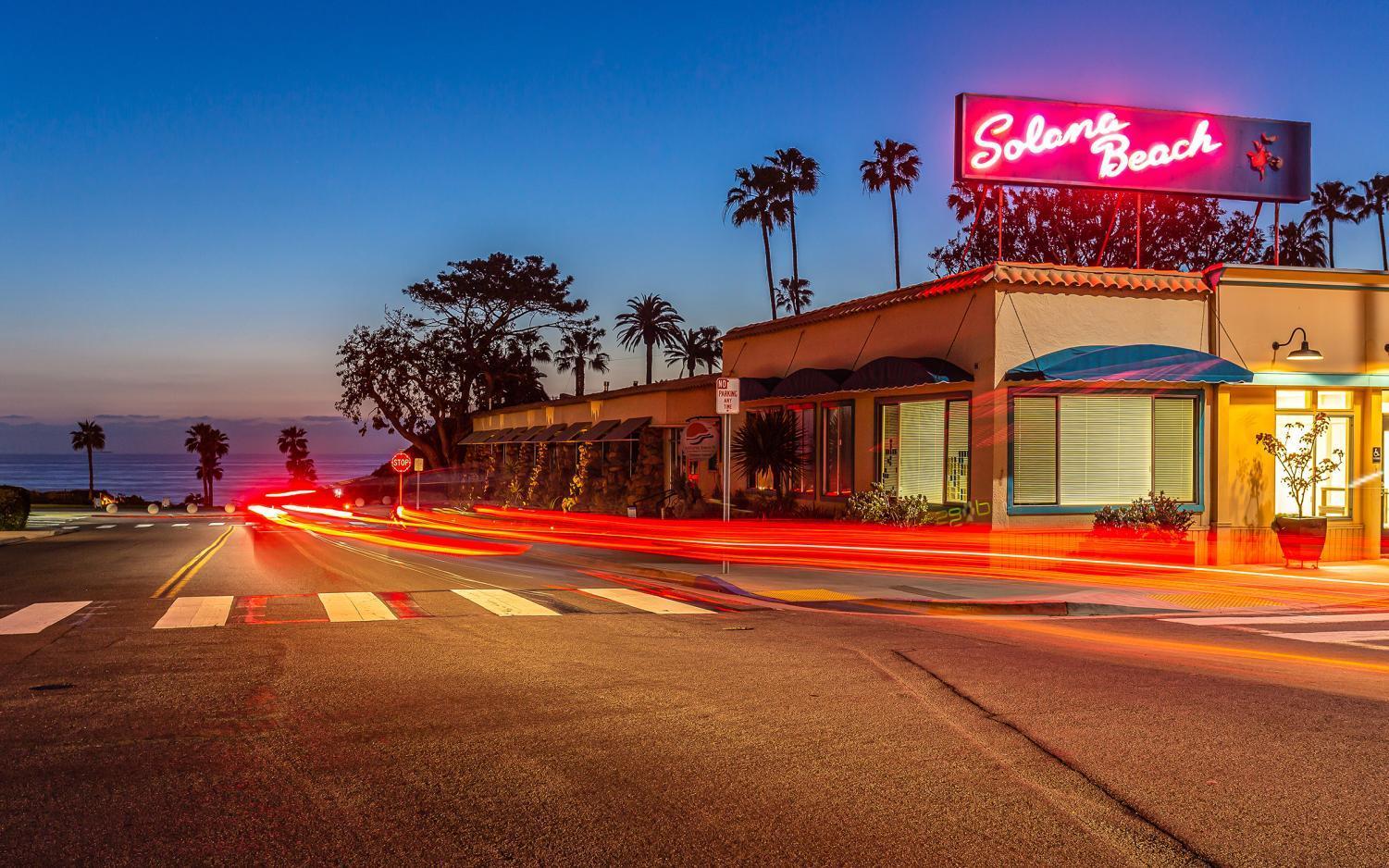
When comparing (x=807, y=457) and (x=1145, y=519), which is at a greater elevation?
(x=807, y=457)

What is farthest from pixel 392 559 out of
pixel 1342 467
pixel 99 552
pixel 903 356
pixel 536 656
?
pixel 1342 467

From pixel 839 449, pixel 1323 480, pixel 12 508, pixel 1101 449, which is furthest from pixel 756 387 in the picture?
pixel 12 508

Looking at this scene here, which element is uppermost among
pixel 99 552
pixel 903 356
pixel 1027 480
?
pixel 903 356

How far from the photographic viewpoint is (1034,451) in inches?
776

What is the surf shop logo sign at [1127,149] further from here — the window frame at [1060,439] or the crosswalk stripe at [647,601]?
the crosswalk stripe at [647,601]

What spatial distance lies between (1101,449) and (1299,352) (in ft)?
12.3

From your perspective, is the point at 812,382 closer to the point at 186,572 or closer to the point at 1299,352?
the point at 1299,352

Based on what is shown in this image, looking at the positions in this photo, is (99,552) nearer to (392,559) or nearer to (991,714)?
(392,559)

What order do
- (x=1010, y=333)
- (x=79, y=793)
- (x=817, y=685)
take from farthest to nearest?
(x=1010, y=333) < (x=817, y=685) < (x=79, y=793)

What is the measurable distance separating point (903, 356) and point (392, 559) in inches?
426

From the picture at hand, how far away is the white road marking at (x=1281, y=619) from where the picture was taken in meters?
12.6

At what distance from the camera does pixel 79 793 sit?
560 centimetres

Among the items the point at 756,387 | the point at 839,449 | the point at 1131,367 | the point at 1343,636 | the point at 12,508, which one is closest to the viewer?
the point at 1343,636

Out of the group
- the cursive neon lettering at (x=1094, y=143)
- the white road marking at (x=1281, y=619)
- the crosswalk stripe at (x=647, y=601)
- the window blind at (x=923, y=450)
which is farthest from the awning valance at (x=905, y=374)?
the white road marking at (x=1281, y=619)
